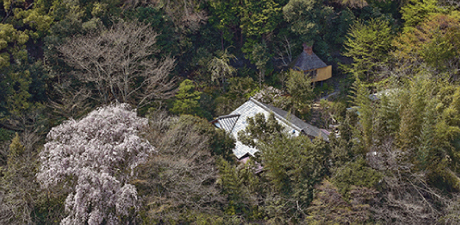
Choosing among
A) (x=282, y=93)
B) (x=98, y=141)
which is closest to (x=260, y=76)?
(x=282, y=93)

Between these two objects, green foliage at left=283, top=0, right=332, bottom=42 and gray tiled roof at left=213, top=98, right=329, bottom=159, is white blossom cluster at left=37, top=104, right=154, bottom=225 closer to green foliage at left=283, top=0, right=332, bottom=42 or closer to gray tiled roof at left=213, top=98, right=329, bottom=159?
gray tiled roof at left=213, top=98, right=329, bottom=159

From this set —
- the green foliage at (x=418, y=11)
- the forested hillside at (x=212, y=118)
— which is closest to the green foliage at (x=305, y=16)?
the forested hillside at (x=212, y=118)

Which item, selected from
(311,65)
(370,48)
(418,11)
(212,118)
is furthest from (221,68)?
(418,11)

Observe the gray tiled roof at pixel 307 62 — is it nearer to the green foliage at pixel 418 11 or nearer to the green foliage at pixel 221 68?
the green foliage at pixel 221 68

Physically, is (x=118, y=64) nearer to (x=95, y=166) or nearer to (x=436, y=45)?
(x=95, y=166)

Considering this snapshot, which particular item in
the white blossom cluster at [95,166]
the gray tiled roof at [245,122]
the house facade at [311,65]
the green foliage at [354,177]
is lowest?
the house facade at [311,65]

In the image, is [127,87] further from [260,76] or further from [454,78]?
[454,78]

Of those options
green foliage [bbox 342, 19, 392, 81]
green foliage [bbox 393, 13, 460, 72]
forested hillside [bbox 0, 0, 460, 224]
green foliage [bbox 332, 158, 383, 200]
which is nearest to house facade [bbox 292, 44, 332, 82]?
forested hillside [bbox 0, 0, 460, 224]
